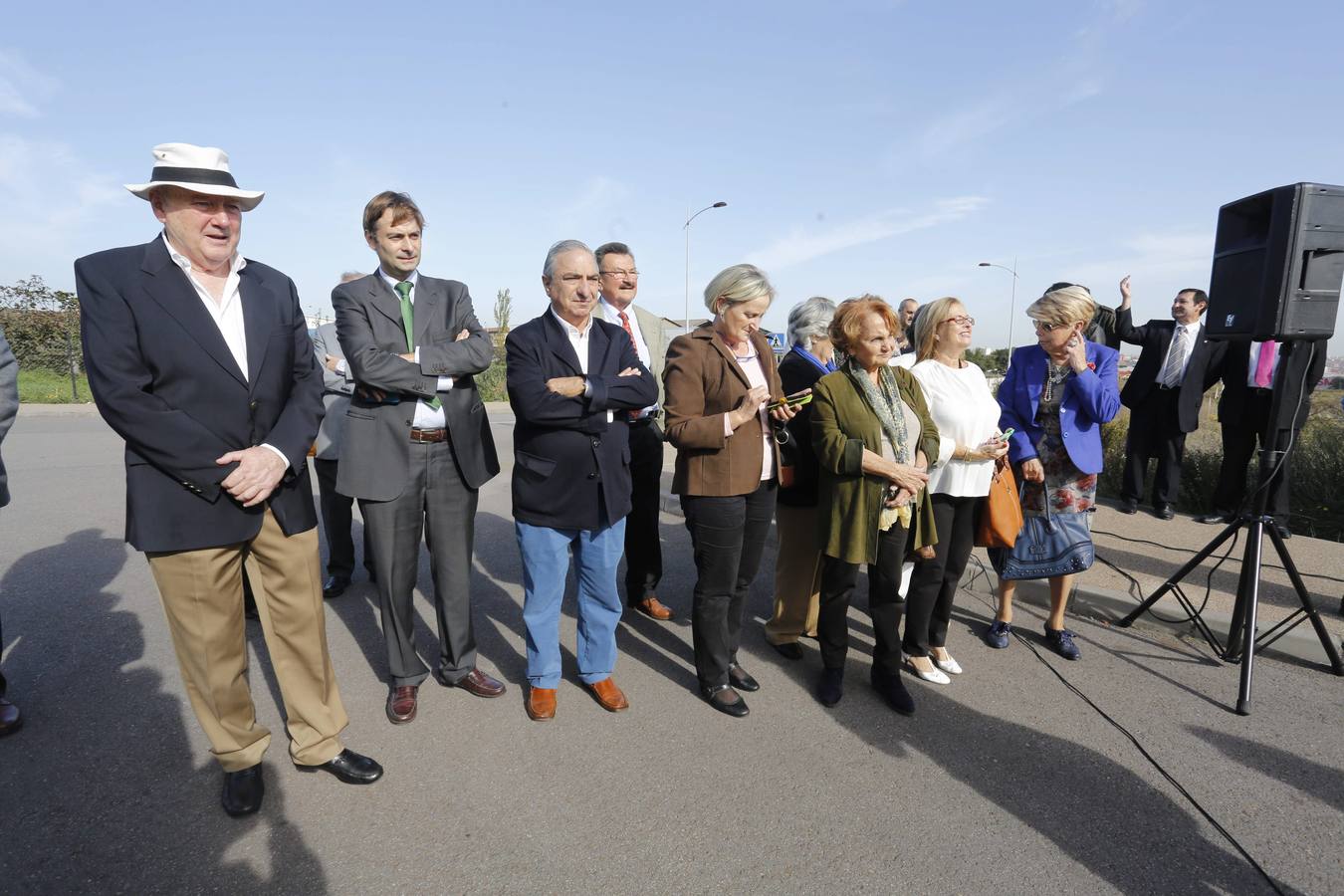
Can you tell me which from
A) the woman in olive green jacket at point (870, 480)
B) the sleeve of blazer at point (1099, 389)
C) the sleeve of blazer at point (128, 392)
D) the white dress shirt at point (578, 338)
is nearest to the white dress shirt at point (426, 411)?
the white dress shirt at point (578, 338)

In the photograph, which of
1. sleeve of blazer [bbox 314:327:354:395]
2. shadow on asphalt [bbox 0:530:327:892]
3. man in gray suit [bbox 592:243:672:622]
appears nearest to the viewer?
shadow on asphalt [bbox 0:530:327:892]

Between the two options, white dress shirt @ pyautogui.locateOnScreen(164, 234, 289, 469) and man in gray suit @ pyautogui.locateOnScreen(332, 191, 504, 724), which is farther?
man in gray suit @ pyautogui.locateOnScreen(332, 191, 504, 724)

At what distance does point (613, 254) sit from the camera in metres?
4.49

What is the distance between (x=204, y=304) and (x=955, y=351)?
3.39 metres

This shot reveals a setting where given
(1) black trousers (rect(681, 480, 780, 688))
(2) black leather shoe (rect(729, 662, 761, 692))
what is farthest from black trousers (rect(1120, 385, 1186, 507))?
(2) black leather shoe (rect(729, 662, 761, 692))

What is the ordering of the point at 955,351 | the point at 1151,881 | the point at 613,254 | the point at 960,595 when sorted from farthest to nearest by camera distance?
the point at 960,595, the point at 613,254, the point at 955,351, the point at 1151,881

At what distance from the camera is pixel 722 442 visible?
124 inches

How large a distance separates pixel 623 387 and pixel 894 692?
1.98 metres

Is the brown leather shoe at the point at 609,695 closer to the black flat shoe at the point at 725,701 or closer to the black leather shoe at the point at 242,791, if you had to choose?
the black flat shoe at the point at 725,701

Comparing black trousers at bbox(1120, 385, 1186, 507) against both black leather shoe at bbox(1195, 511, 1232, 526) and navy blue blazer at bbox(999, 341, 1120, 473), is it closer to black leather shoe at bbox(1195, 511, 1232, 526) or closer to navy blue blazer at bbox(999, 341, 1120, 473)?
black leather shoe at bbox(1195, 511, 1232, 526)

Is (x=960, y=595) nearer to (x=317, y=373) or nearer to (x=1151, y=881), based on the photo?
(x=1151, y=881)

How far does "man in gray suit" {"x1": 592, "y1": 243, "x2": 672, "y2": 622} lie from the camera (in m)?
4.47

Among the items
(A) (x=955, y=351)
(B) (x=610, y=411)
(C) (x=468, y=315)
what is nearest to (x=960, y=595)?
(A) (x=955, y=351)

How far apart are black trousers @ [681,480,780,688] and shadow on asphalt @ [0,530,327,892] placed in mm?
1775
